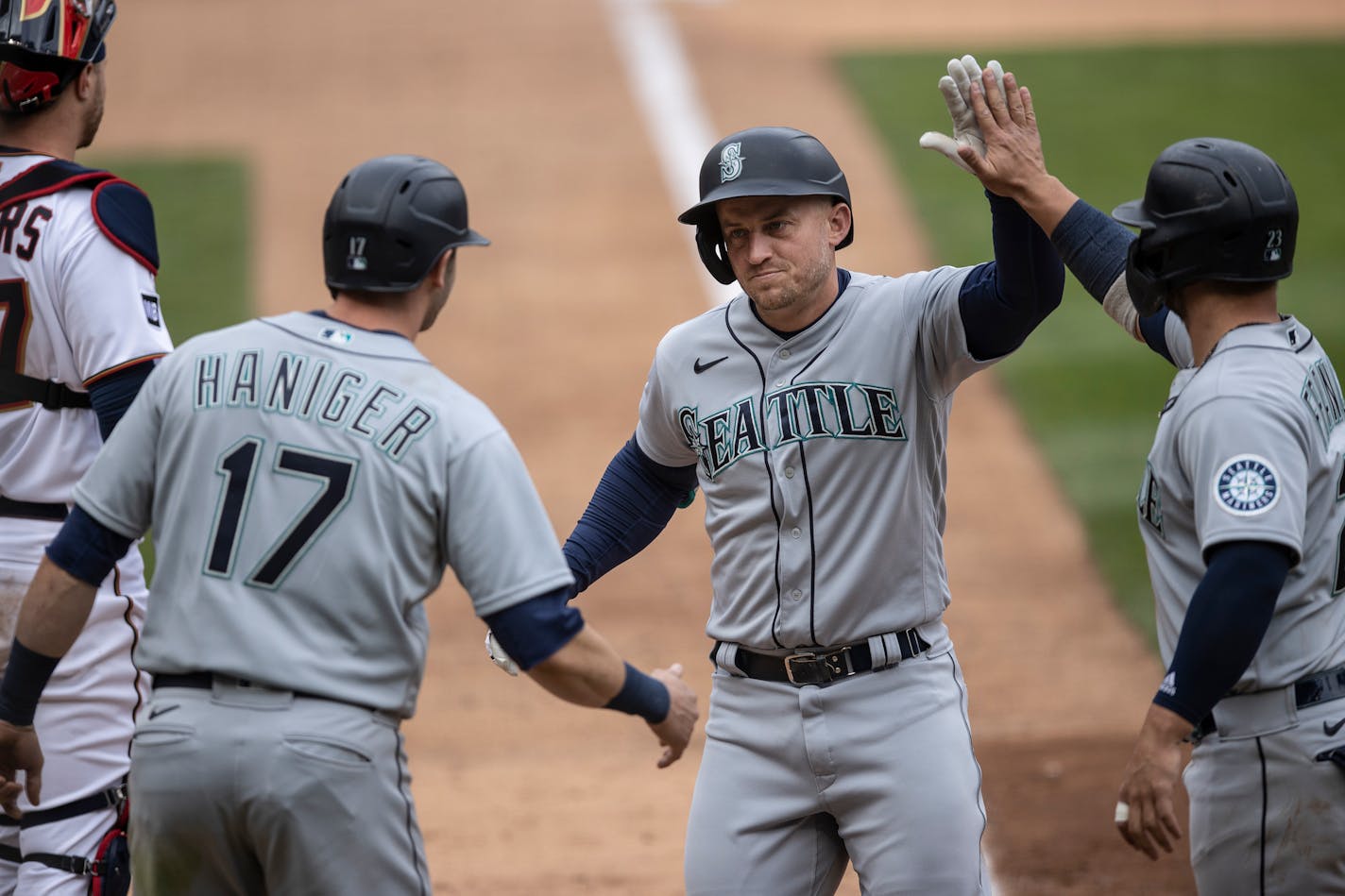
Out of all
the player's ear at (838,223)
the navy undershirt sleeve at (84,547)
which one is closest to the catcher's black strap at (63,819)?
the navy undershirt sleeve at (84,547)

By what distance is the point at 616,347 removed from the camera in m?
11.5

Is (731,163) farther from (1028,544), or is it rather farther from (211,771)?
(1028,544)

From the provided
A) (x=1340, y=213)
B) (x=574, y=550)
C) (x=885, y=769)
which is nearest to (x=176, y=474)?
(x=574, y=550)

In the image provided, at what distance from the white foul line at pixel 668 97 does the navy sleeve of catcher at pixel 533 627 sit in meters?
8.75

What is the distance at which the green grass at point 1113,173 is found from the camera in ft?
33.0

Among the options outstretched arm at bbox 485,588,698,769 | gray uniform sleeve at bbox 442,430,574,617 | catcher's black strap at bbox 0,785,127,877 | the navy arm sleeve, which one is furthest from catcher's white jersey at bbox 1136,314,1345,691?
catcher's black strap at bbox 0,785,127,877

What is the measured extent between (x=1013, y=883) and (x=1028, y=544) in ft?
13.0

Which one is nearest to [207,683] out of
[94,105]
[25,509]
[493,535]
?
[493,535]

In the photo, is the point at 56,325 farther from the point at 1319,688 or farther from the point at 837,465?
the point at 1319,688

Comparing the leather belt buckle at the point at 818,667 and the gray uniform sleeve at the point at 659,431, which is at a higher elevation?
the gray uniform sleeve at the point at 659,431

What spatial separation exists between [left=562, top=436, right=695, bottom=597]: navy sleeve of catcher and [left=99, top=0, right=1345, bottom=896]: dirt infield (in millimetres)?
1793

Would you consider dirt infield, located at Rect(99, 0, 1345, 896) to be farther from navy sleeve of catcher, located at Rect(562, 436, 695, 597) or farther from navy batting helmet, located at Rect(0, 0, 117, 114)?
navy batting helmet, located at Rect(0, 0, 117, 114)

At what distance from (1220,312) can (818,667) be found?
1.20m

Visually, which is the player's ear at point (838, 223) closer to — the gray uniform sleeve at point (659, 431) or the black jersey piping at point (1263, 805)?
the gray uniform sleeve at point (659, 431)
